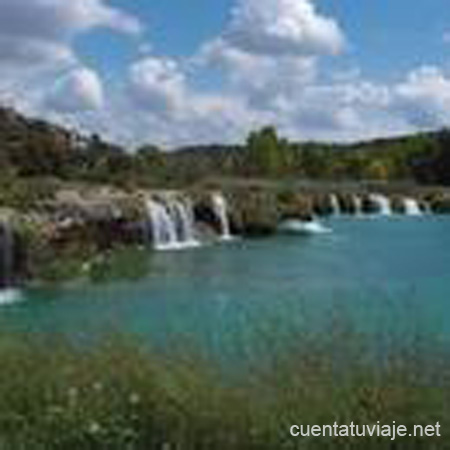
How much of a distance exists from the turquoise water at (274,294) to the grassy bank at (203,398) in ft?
2.66

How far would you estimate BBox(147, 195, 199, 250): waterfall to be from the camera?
49.2 meters

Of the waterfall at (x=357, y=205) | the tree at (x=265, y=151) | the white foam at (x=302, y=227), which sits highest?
the tree at (x=265, y=151)

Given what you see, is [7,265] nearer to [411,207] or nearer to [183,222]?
[183,222]

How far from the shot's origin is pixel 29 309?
24531 mm

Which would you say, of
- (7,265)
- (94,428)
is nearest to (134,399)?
(94,428)

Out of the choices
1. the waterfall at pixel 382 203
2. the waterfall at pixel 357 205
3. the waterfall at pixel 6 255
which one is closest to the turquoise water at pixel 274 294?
the waterfall at pixel 6 255

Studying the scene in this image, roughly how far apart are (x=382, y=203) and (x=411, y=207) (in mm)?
2866

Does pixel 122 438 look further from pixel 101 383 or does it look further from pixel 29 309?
pixel 29 309

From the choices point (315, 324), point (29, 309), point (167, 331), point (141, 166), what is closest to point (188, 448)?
point (315, 324)

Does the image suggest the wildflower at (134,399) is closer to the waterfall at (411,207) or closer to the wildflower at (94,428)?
the wildflower at (94,428)

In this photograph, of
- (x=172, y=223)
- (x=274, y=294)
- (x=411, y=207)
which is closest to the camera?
(x=274, y=294)

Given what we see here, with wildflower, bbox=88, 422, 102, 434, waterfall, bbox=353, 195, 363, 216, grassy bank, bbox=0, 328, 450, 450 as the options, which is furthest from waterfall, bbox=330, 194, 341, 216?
wildflower, bbox=88, 422, 102, 434

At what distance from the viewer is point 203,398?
701 centimetres

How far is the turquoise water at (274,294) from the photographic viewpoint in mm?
9664
